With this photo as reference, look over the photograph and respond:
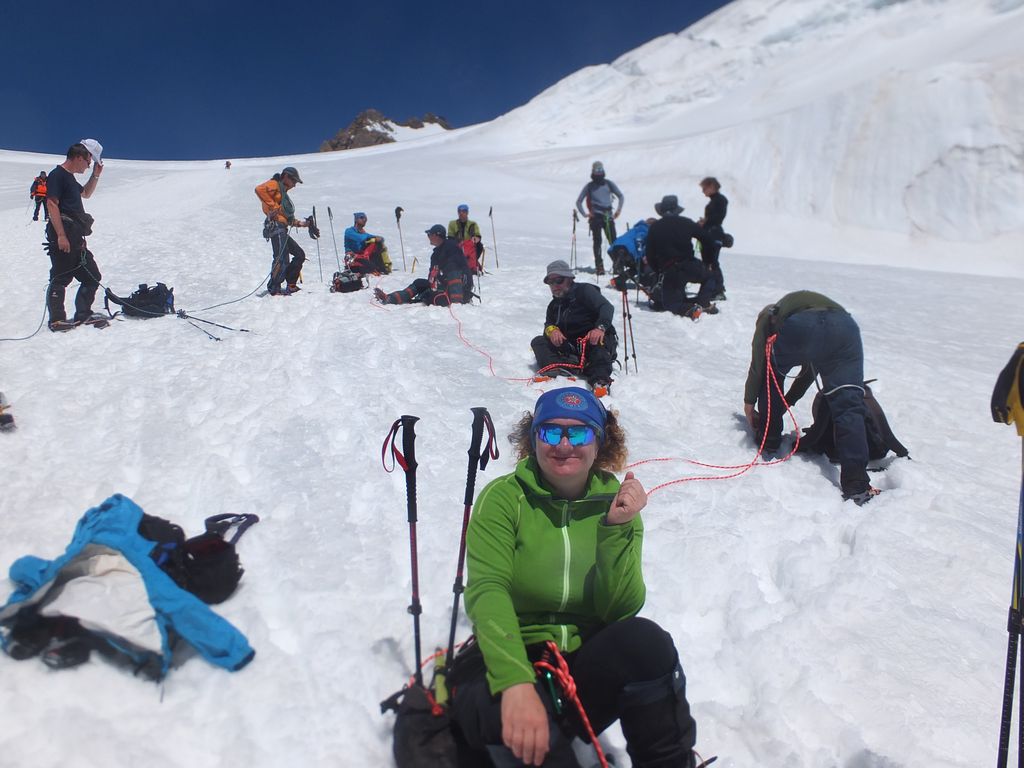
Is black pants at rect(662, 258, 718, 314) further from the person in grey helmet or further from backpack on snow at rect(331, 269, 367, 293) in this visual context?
backpack on snow at rect(331, 269, 367, 293)

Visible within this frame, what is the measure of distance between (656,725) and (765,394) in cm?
349

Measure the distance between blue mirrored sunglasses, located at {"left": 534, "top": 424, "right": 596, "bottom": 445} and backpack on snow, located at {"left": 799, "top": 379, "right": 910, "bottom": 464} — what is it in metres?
2.85

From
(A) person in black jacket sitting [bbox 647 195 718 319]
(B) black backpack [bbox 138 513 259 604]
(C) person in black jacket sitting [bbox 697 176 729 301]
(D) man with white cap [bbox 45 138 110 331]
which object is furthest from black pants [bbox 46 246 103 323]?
(C) person in black jacket sitting [bbox 697 176 729 301]

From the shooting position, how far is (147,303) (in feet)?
26.6

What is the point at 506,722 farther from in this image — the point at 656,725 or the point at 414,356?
the point at 414,356

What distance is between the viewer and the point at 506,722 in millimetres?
1957

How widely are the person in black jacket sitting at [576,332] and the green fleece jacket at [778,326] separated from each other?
5.17 feet

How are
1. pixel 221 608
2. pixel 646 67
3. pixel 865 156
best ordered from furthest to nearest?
1. pixel 646 67
2. pixel 865 156
3. pixel 221 608

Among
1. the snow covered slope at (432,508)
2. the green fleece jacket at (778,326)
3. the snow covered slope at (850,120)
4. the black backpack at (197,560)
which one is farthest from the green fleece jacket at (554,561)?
the snow covered slope at (850,120)

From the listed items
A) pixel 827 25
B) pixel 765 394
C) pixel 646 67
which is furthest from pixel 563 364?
pixel 646 67

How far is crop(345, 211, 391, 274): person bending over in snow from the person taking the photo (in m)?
11.7

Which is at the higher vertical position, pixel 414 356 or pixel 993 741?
pixel 414 356

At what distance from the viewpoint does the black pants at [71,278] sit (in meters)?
7.04

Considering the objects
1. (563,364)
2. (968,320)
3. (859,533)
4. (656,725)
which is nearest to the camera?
(656,725)
